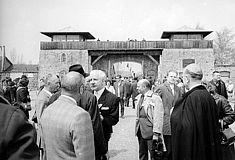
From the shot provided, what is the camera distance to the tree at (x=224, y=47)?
40.7 meters

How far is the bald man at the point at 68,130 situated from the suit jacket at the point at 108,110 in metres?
1.53

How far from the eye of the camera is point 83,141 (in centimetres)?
259

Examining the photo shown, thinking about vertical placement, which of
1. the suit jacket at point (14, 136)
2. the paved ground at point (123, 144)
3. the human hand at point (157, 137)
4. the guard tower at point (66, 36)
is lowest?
the paved ground at point (123, 144)

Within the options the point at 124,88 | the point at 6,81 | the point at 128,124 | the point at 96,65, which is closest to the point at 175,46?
the point at 96,65

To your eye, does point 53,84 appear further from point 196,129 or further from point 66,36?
point 66,36

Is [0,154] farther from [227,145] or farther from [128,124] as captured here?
[128,124]

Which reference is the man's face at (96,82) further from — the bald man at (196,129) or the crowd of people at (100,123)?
the bald man at (196,129)

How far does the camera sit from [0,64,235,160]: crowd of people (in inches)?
57.6

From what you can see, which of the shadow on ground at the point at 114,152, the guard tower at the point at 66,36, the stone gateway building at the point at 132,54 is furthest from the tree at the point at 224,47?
the shadow on ground at the point at 114,152

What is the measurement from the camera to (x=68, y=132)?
8.53 ft

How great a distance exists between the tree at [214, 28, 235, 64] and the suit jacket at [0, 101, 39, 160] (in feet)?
136

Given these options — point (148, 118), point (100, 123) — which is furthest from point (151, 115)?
point (100, 123)

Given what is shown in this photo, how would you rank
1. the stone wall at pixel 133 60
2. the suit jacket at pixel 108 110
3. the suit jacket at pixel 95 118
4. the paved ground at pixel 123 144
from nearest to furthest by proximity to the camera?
1. the suit jacket at pixel 95 118
2. the suit jacket at pixel 108 110
3. the paved ground at pixel 123 144
4. the stone wall at pixel 133 60

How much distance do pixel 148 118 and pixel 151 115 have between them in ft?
0.22
